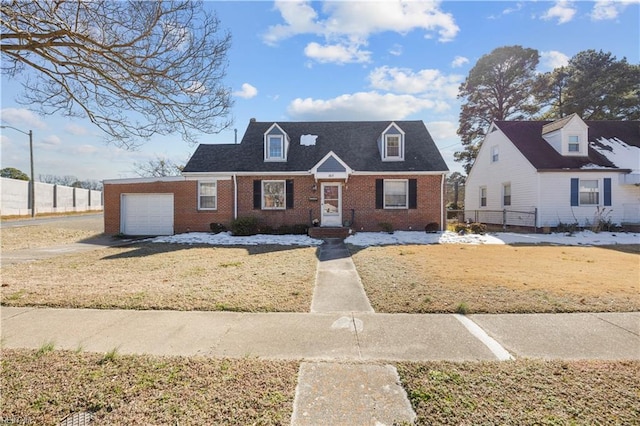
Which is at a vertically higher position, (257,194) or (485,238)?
(257,194)

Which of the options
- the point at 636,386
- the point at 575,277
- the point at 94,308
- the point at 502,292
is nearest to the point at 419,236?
the point at 575,277

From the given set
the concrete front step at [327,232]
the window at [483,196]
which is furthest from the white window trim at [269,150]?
the window at [483,196]

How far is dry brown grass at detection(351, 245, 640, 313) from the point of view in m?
5.27

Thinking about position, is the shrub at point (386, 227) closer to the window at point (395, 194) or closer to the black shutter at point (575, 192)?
the window at point (395, 194)

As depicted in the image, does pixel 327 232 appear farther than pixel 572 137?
No

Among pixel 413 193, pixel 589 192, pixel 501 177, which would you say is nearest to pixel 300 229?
pixel 413 193

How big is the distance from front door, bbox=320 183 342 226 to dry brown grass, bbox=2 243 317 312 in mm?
5700

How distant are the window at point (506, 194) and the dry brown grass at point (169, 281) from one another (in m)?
15.6

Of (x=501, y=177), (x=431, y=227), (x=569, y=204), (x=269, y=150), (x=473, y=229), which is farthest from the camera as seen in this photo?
(x=501, y=177)

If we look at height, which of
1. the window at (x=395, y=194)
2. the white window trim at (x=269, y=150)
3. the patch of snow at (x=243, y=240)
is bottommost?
the patch of snow at (x=243, y=240)

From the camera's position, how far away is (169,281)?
22.6 feet

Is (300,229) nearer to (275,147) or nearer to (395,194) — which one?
(275,147)

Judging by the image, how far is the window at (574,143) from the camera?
18.0 metres

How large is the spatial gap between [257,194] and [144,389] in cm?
1400
